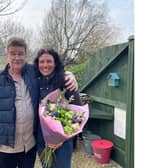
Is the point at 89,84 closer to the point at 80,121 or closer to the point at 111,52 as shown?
the point at 111,52

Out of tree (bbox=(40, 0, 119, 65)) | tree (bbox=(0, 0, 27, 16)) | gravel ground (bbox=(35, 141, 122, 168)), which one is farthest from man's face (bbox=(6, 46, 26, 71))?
tree (bbox=(40, 0, 119, 65))

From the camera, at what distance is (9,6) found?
3.16 metres

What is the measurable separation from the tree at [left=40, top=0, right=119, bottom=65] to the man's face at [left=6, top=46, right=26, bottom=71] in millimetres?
3227

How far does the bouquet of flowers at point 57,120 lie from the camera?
1.15 m

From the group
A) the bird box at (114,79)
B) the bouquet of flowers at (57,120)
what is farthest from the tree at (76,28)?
the bouquet of flowers at (57,120)

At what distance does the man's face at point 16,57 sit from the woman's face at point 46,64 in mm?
114

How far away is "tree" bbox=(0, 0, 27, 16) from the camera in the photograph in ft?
10.1

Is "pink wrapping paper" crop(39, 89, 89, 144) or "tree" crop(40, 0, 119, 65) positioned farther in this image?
"tree" crop(40, 0, 119, 65)

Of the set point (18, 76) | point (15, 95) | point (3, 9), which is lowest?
point (15, 95)

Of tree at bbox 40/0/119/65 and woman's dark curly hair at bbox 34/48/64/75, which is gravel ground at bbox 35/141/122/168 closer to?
woman's dark curly hair at bbox 34/48/64/75

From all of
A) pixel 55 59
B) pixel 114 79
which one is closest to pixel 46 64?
pixel 55 59

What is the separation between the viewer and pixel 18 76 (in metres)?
1.34
